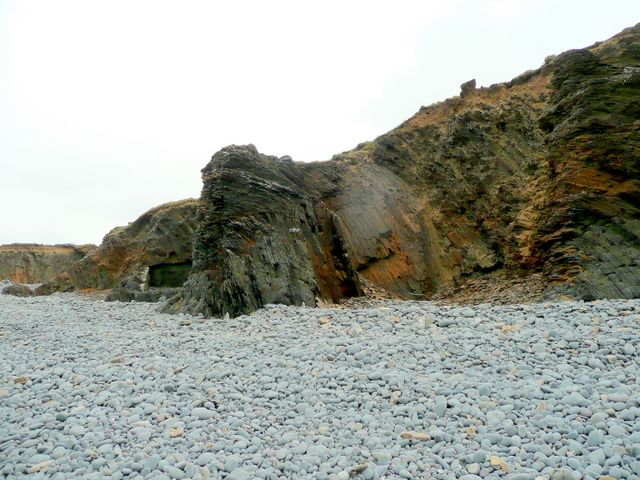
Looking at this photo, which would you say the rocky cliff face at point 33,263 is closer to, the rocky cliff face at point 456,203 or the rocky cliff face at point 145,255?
the rocky cliff face at point 145,255

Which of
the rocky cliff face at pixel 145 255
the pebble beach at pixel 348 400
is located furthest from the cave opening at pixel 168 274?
the pebble beach at pixel 348 400

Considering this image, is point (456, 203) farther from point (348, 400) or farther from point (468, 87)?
point (348, 400)

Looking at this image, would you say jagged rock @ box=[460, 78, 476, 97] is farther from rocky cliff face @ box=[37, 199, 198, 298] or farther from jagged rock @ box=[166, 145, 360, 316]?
rocky cliff face @ box=[37, 199, 198, 298]

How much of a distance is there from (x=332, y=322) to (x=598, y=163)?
7.23 m

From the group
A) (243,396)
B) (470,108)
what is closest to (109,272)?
(470,108)

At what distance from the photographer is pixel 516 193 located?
14930 millimetres

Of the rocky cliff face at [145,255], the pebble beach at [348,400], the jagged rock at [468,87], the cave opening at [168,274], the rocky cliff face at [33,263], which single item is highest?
the jagged rock at [468,87]

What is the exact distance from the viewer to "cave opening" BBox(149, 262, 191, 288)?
75.5ft

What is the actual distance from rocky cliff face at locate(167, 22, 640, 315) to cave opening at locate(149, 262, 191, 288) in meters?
8.80

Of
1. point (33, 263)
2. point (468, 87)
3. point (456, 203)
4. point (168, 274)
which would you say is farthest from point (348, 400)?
point (33, 263)

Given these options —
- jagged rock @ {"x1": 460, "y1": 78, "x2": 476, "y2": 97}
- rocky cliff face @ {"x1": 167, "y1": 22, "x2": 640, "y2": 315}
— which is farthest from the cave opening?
jagged rock @ {"x1": 460, "y1": 78, "x2": 476, "y2": 97}

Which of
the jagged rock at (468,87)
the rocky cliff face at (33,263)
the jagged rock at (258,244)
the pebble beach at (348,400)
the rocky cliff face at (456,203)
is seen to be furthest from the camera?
the rocky cliff face at (33,263)

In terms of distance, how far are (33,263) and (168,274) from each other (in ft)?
87.6

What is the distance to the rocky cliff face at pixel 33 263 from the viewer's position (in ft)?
139
